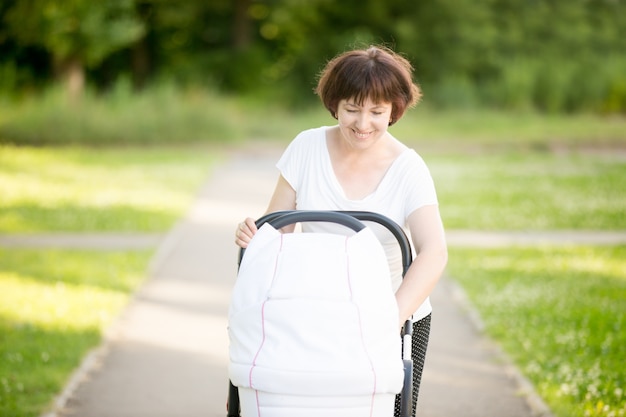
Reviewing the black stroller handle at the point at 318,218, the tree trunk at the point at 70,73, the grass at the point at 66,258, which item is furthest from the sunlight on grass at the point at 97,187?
the black stroller handle at the point at 318,218

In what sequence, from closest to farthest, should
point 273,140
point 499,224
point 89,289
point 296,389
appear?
point 296,389, point 89,289, point 499,224, point 273,140

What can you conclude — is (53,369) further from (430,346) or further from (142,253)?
(142,253)

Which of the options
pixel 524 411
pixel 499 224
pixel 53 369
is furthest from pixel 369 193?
pixel 499 224

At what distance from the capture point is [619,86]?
91.0 feet

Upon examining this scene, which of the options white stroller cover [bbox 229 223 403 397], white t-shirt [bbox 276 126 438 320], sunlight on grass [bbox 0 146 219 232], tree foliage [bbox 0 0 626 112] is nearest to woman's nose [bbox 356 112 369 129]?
white t-shirt [bbox 276 126 438 320]

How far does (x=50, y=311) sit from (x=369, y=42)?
26.4 metres

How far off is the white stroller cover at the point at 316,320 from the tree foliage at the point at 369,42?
26536 millimetres

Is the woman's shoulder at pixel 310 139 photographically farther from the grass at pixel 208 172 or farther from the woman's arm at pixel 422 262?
the grass at pixel 208 172

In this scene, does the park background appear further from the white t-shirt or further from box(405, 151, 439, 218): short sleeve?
box(405, 151, 439, 218): short sleeve

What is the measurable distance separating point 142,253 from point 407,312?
22.6 feet

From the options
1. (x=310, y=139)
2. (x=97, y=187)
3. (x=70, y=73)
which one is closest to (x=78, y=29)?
(x=70, y=73)

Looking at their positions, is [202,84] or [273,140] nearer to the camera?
[273,140]

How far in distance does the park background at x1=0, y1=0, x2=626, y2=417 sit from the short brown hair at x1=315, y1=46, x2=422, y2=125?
68 cm

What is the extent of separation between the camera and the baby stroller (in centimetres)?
282
